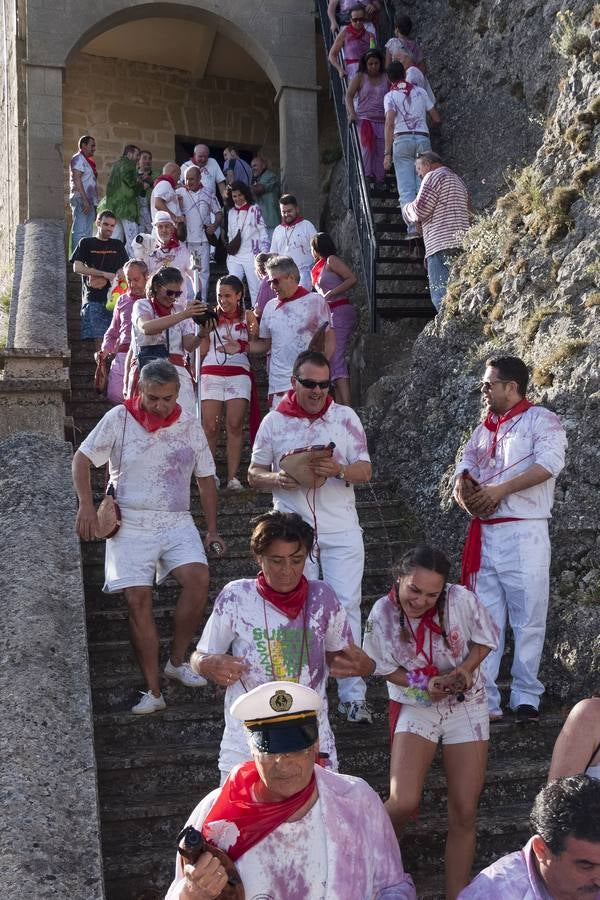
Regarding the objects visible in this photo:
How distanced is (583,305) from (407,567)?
3.56 metres

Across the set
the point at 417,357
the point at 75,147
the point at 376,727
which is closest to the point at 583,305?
the point at 417,357

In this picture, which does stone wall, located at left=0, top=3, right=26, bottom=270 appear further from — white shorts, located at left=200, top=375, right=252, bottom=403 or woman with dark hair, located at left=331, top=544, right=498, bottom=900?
woman with dark hair, located at left=331, top=544, right=498, bottom=900

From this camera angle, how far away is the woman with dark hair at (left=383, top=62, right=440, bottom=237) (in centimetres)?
1151

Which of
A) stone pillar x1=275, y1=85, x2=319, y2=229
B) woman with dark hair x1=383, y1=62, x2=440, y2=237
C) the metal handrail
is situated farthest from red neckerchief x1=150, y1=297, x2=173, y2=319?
stone pillar x1=275, y1=85, x2=319, y2=229

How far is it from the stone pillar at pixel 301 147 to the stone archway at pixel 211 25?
0.04ft

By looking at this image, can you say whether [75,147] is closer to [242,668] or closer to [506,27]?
[506,27]

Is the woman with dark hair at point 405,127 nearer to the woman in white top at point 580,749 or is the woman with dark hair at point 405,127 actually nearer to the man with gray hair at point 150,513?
the man with gray hair at point 150,513

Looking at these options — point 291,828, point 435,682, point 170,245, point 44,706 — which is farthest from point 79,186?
point 291,828

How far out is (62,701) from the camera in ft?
15.2

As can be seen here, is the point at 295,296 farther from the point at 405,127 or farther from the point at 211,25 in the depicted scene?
the point at 211,25

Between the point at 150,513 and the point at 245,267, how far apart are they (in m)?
6.10

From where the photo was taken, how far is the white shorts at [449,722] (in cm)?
466

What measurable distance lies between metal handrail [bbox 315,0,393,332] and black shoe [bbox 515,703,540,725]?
18.6 ft

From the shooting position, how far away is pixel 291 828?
3.21 m
